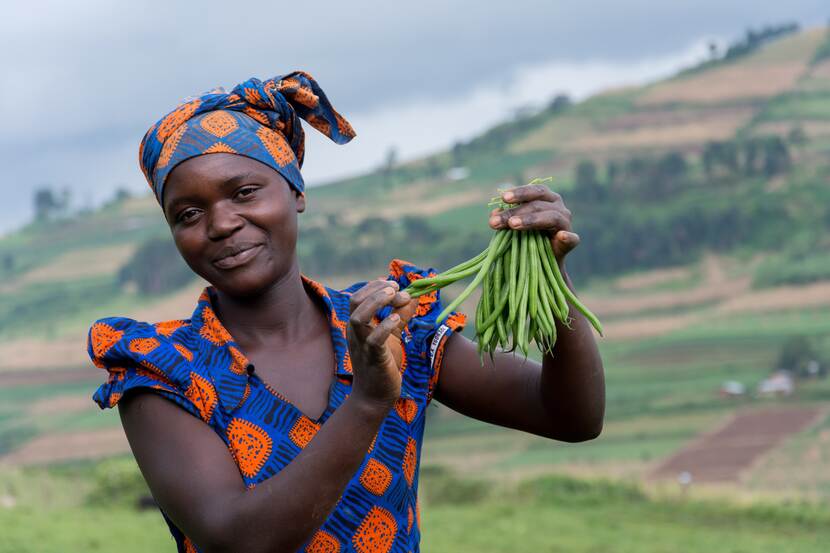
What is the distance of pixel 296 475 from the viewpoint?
2014mm

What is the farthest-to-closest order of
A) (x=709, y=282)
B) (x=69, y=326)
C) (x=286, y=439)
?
(x=69, y=326)
(x=709, y=282)
(x=286, y=439)

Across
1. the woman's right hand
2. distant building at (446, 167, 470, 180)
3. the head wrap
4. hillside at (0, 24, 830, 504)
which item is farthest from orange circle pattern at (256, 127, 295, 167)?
distant building at (446, 167, 470, 180)

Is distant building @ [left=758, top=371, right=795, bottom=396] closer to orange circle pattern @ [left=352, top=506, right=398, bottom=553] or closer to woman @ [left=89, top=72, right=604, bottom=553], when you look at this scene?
woman @ [left=89, top=72, right=604, bottom=553]

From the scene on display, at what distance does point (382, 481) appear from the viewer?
7.54 ft

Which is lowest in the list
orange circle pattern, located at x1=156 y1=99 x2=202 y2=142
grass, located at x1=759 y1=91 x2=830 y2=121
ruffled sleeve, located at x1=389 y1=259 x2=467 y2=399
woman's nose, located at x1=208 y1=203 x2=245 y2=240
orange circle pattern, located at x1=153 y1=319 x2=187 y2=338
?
grass, located at x1=759 y1=91 x2=830 y2=121

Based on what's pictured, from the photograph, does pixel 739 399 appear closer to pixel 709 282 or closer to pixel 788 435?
pixel 788 435

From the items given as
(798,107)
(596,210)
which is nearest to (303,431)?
(596,210)

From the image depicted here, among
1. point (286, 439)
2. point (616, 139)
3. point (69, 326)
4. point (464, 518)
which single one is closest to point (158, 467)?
point (286, 439)

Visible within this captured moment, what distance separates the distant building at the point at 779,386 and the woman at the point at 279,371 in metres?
39.3

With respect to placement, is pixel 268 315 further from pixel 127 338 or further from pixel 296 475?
pixel 296 475

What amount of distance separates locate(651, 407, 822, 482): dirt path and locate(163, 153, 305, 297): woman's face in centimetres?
2990

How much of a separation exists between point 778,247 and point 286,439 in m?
56.1

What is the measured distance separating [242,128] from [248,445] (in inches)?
25.2

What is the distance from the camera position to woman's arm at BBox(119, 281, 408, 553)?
Answer: 201 centimetres
